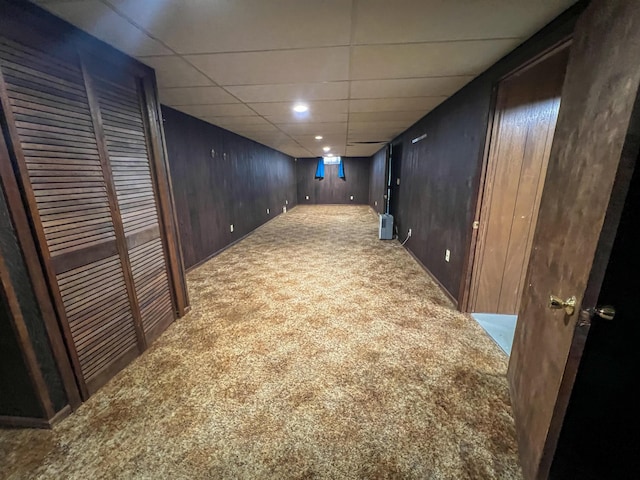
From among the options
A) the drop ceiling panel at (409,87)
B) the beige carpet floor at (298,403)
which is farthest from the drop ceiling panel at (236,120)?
the beige carpet floor at (298,403)

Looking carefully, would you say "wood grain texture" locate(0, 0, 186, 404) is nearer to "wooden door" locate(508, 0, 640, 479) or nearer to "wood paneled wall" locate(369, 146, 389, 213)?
"wooden door" locate(508, 0, 640, 479)

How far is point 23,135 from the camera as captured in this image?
123 cm

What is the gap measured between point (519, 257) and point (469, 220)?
0.54m

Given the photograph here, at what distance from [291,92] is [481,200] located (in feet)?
6.73

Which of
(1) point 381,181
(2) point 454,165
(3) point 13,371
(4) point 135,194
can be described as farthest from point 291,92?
(1) point 381,181

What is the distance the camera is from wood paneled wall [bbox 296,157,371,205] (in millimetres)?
10875

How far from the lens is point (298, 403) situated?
4.88 feet

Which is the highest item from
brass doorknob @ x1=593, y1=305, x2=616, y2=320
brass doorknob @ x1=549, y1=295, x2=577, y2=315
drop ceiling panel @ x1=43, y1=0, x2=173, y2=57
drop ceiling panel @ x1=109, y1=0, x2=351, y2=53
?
drop ceiling panel @ x1=43, y1=0, x2=173, y2=57

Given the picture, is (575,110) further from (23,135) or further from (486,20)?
(23,135)

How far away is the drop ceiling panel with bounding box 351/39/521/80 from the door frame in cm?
17

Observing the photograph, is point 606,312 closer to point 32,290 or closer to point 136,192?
point 32,290

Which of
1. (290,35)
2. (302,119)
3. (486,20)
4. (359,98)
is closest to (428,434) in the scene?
(486,20)

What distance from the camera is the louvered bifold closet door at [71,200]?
1.24 meters

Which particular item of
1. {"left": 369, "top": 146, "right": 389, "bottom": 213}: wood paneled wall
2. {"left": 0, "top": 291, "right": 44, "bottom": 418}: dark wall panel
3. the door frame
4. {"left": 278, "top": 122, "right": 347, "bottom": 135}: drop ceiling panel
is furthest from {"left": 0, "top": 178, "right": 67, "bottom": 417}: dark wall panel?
{"left": 369, "top": 146, "right": 389, "bottom": 213}: wood paneled wall
